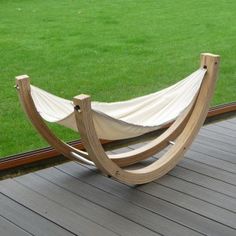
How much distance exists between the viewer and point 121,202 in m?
2.53

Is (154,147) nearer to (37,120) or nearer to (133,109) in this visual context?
(133,109)

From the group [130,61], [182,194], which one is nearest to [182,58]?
[130,61]

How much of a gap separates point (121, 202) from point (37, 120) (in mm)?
553

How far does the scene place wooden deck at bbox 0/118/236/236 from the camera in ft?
7.54

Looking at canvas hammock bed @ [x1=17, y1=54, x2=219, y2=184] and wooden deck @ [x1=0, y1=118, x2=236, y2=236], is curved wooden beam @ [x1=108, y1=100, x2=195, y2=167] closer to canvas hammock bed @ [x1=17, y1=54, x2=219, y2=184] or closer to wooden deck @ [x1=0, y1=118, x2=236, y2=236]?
canvas hammock bed @ [x1=17, y1=54, x2=219, y2=184]

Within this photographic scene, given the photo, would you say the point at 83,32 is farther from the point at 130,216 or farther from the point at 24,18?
the point at 130,216

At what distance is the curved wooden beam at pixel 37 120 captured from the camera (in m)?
2.52

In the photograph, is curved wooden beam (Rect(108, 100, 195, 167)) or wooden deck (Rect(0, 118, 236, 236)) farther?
curved wooden beam (Rect(108, 100, 195, 167))

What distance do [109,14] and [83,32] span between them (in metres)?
1.07

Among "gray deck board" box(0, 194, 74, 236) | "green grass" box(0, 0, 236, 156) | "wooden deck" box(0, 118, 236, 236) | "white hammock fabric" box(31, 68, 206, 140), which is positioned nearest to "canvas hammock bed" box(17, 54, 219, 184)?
"white hammock fabric" box(31, 68, 206, 140)

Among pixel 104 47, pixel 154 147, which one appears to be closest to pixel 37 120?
pixel 154 147

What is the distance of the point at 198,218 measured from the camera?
2379 millimetres

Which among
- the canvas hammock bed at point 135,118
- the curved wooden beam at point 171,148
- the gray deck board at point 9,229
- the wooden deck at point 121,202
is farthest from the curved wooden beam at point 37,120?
the gray deck board at point 9,229

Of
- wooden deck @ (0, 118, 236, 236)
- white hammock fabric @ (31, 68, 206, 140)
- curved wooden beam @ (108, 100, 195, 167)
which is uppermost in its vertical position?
white hammock fabric @ (31, 68, 206, 140)
